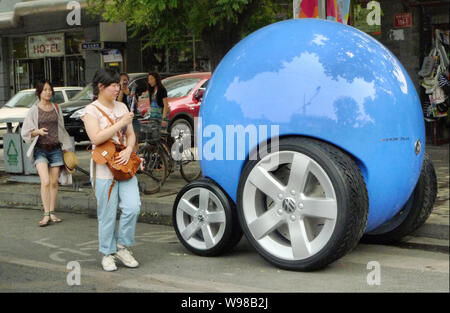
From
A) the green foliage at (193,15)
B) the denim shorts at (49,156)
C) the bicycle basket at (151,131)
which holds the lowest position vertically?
the denim shorts at (49,156)

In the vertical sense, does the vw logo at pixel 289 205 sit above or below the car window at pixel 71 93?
below

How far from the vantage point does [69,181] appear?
8.72m

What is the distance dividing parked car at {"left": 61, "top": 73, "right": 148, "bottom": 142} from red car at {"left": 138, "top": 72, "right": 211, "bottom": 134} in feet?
3.43

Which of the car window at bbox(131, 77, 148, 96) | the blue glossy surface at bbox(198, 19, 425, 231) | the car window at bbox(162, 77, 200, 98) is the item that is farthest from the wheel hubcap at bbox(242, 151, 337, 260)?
the car window at bbox(131, 77, 148, 96)

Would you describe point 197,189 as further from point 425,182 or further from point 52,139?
point 52,139

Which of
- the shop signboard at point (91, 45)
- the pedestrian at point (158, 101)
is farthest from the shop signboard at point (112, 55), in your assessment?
the pedestrian at point (158, 101)

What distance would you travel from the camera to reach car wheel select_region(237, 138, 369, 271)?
5.30 metres

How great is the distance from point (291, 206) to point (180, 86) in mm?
11914

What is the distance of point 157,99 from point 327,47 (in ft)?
20.7

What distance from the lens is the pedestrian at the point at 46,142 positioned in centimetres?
847

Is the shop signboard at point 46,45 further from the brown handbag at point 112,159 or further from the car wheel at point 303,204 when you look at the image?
the car wheel at point 303,204

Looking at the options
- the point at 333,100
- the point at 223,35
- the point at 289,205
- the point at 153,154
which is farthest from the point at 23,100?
the point at 333,100

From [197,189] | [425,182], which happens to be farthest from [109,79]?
[425,182]

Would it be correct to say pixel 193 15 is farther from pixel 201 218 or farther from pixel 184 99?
pixel 184 99
